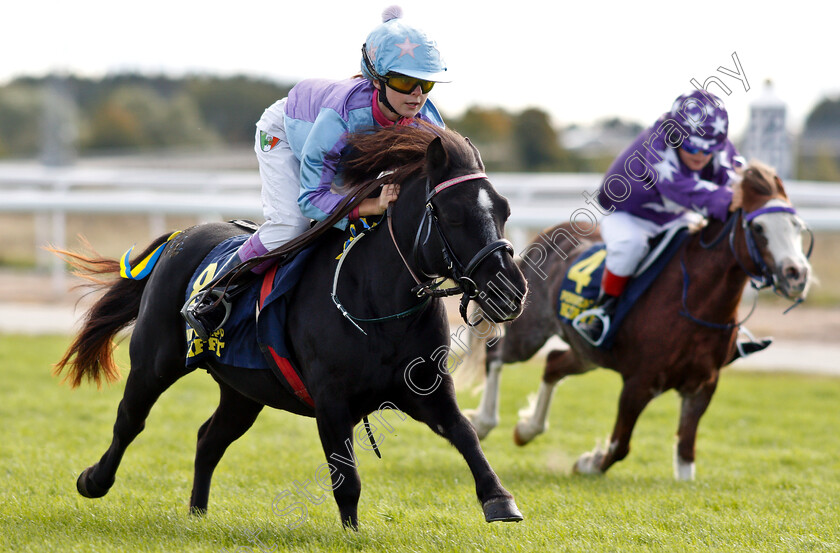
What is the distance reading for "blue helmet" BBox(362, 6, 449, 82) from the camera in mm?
3906

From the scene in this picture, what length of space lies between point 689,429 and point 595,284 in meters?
1.11

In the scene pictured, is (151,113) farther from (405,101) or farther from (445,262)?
(445,262)

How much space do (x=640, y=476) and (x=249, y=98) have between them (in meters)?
51.4

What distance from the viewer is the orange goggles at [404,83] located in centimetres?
395

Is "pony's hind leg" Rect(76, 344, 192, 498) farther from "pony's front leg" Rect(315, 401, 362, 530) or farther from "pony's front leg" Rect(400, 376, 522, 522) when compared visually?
"pony's front leg" Rect(400, 376, 522, 522)

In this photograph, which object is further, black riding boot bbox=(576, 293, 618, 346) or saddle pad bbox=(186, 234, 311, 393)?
black riding boot bbox=(576, 293, 618, 346)

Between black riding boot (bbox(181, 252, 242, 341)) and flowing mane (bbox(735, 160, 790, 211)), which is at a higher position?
flowing mane (bbox(735, 160, 790, 211))

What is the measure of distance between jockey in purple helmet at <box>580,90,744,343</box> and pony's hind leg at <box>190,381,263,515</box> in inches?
96.1

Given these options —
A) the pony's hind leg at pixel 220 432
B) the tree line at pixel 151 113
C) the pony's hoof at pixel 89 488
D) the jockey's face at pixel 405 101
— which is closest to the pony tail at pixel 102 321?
the pony's hoof at pixel 89 488

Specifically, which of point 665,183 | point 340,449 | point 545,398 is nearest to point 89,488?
point 340,449

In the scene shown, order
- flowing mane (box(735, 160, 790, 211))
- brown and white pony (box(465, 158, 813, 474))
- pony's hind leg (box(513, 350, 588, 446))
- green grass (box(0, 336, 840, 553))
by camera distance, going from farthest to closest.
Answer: pony's hind leg (box(513, 350, 588, 446)) < flowing mane (box(735, 160, 790, 211)) < brown and white pony (box(465, 158, 813, 474)) < green grass (box(0, 336, 840, 553))

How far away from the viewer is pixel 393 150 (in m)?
4.02

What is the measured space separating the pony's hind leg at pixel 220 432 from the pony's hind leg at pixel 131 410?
1.06 ft

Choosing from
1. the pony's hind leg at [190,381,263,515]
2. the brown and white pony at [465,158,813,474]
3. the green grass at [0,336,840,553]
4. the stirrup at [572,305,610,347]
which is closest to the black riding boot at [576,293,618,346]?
the stirrup at [572,305,610,347]
